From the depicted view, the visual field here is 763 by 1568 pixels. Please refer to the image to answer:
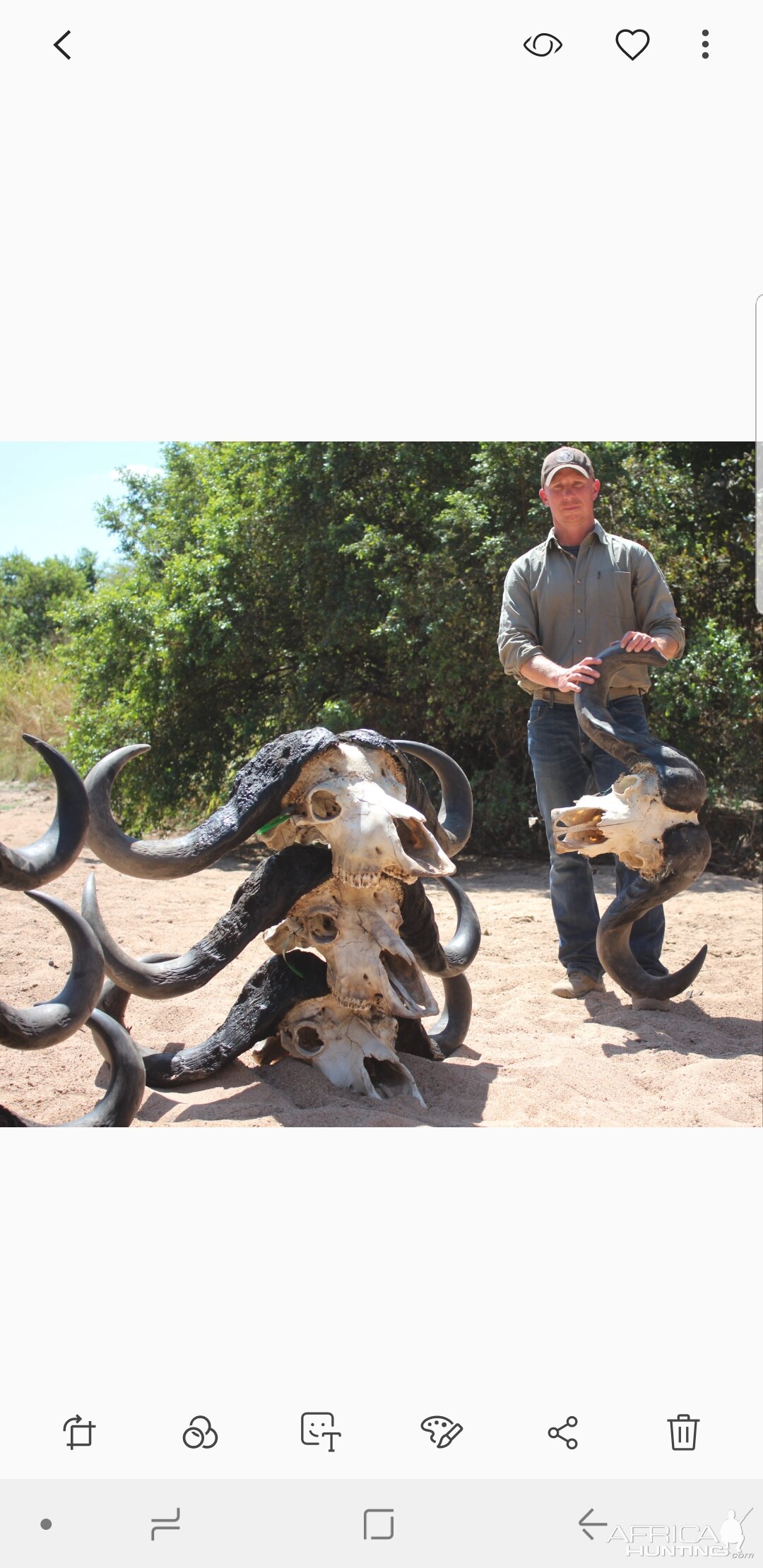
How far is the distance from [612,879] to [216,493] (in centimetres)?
534

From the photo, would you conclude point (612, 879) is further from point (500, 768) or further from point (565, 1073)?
point (565, 1073)

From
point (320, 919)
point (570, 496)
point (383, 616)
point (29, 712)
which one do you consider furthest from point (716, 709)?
point (29, 712)

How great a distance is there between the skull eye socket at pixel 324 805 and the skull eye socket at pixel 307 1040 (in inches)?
26.8

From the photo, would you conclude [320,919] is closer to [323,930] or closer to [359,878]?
[323,930]

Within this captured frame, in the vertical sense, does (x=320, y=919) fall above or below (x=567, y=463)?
below

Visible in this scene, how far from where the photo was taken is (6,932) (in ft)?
20.3

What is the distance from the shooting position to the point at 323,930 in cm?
407

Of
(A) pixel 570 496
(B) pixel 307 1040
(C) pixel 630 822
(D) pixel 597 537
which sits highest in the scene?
(A) pixel 570 496

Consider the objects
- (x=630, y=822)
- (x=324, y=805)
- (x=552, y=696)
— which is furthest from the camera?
(x=552, y=696)

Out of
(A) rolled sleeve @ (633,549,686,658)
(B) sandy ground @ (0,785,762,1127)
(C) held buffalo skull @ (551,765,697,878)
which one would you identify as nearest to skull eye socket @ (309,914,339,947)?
(B) sandy ground @ (0,785,762,1127)

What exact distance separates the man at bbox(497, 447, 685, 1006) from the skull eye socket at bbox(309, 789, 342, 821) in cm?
178

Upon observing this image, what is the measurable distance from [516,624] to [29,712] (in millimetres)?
9925

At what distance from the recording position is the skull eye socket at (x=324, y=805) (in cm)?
399

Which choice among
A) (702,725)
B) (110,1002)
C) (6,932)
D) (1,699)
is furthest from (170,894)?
(1,699)
